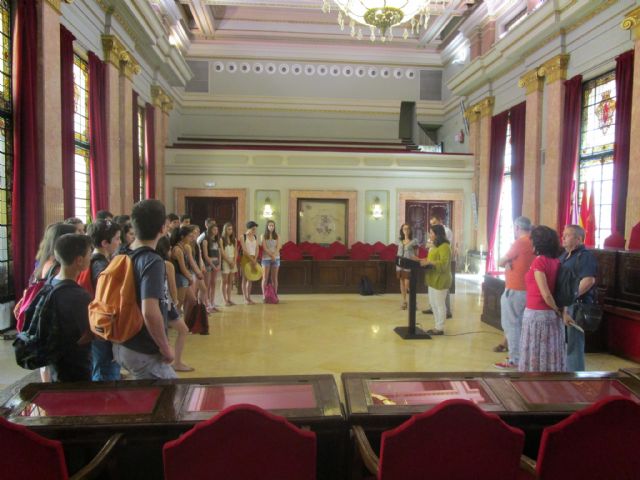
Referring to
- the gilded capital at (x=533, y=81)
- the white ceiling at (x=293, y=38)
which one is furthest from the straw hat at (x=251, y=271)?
the white ceiling at (x=293, y=38)

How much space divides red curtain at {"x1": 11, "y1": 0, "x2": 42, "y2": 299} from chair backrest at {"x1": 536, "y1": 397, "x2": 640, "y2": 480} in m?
6.49

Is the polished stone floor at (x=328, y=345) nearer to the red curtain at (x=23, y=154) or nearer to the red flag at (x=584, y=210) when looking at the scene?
the red curtain at (x=23, y=154)

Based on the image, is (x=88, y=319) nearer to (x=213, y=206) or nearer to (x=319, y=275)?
(x=319, y=275)

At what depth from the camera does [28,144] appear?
6.21 metres

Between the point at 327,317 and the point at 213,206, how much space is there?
8.32m

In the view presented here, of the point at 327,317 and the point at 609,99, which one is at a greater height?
the point at 609,99

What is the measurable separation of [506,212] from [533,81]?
3.66 meters

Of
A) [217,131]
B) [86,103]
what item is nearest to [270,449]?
[86,103]

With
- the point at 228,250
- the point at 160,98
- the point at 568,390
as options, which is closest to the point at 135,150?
the point at 160,98

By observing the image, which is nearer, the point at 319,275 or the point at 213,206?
the point at 319,275

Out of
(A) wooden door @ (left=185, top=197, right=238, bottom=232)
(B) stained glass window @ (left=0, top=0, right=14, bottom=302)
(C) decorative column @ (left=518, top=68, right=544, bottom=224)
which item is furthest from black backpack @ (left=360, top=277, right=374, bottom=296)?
(A) wooden door @ (left=185, top=197, right=238, bottom=232)

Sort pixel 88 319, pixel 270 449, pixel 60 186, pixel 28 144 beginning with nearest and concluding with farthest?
pixel 270 449, pixel 88 319, pixel 28 144, pixel 60 186

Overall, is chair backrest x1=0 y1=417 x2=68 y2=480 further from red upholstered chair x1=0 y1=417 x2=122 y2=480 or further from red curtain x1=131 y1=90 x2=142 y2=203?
Answer: red curtain x1=131 y1=90 x2=142 y2=203

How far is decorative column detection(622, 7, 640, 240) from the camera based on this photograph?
765 cm
